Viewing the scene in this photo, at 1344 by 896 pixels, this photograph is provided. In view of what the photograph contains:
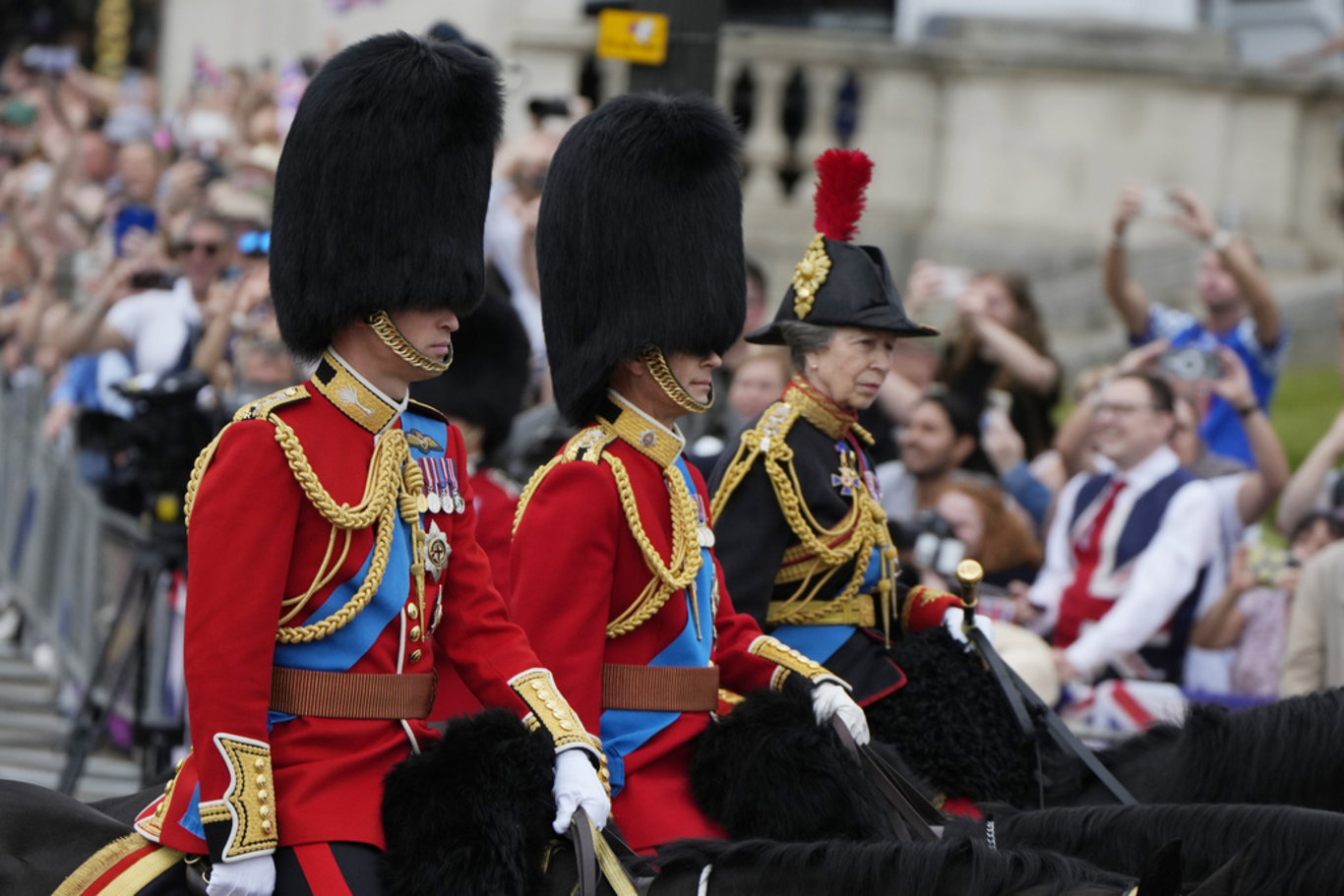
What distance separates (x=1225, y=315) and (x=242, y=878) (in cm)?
586

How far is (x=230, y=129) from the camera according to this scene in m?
13.2

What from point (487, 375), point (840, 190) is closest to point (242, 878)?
point (840, 190)

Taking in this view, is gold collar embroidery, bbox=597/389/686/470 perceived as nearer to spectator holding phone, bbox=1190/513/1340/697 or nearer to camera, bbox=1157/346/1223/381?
spectator holding phone, bbox=1190/513/1340/697

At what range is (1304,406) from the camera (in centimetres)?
1038

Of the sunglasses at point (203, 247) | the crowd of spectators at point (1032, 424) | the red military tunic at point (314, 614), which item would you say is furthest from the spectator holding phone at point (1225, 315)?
the red military tunic at point (314, 614)

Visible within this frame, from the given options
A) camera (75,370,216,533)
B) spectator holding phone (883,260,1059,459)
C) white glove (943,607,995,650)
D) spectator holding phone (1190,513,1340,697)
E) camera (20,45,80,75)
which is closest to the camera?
white glove (943,607,995,650)

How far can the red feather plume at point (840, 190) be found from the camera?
15.4 feet

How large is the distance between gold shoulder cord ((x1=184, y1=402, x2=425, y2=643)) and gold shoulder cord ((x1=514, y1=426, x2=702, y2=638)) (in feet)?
1.63

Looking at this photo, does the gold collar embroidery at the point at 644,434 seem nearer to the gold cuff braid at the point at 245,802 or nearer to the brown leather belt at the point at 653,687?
the brown leather belt at the point at 653,687

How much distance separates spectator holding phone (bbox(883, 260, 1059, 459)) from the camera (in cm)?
817

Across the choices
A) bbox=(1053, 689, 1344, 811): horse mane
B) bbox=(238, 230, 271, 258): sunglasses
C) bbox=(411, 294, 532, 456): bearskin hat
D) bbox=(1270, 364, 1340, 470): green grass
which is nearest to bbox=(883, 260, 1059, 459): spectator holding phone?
bbox=(1270, 364, 1340, 470): green grass

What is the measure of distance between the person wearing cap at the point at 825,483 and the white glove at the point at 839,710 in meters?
0.52

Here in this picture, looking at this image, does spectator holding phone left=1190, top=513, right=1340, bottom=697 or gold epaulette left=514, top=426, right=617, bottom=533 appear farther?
spectator holding phone left=1190, top=513, right=1340, bottom=697

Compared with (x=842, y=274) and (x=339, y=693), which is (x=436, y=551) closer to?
(x=339, y=693)
